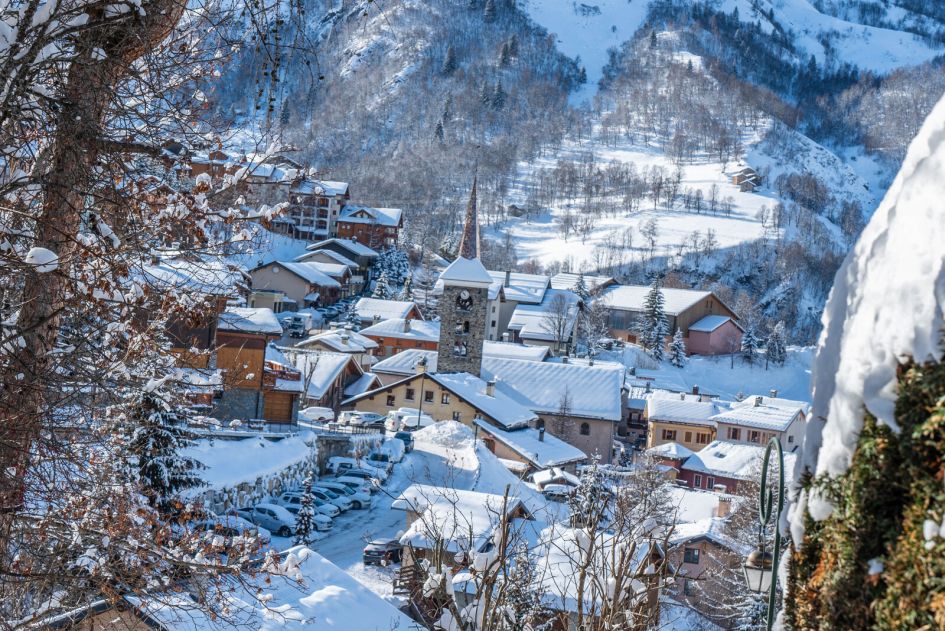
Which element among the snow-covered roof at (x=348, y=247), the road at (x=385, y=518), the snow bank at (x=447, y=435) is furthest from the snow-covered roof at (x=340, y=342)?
the snow-covered roof at (x=348, y=247)

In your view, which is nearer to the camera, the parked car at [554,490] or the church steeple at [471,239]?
the parked car at [554,490]

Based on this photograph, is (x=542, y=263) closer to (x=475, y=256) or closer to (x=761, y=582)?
(x=475, y=256)

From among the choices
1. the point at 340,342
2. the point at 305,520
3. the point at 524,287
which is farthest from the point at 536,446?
the point at 524,287

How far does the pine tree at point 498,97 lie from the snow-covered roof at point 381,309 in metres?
102

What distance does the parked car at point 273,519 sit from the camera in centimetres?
2294

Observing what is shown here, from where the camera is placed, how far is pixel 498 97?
160375 mm

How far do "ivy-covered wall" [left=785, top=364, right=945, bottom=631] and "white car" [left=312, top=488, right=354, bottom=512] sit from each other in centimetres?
2421

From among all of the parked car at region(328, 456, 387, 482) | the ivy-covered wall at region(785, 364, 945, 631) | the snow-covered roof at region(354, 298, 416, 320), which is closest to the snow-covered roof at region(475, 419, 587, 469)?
the parked car at region(328, 456, 387, 482)

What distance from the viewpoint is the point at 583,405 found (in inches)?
1674

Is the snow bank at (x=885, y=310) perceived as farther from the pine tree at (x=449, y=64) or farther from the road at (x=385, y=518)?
the pine tree at (x=449, y=64)

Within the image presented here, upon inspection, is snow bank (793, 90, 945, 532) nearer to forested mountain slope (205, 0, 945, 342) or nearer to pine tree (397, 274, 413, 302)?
pine tree (397, 274, 413, 302)

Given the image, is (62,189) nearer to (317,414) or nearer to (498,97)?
(317,414)

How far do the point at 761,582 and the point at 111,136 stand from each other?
3.67m

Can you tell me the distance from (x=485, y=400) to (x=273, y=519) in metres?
16.0
